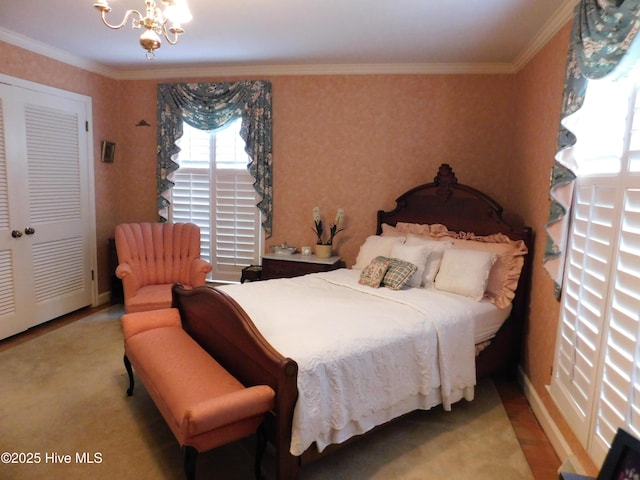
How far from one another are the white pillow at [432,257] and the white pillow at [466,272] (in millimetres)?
79

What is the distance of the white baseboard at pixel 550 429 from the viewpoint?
1990 millimetres

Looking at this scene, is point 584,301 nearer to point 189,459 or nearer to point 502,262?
point 502,262

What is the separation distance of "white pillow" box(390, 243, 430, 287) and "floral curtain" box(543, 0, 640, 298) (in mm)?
930

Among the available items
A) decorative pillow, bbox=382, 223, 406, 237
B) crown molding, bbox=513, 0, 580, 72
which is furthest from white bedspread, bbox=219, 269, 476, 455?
crown molding, bbox=513, 0, 580, 72

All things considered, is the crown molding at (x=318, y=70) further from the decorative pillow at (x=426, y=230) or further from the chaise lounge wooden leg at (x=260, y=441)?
the chaise lounge wooden leg at (x=260, y=441)

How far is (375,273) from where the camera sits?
310cm

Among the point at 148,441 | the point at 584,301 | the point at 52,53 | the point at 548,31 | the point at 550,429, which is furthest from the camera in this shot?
the point at 52,53

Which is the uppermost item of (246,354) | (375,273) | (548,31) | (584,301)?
(548,31)

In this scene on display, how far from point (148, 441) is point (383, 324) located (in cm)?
150

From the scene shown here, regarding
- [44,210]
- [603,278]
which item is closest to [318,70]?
[44,210]

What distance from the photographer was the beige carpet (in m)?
2.06

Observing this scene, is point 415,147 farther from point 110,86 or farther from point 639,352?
point 110,86

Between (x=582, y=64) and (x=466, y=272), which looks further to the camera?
(x=466, y=272)

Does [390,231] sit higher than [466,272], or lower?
higher
